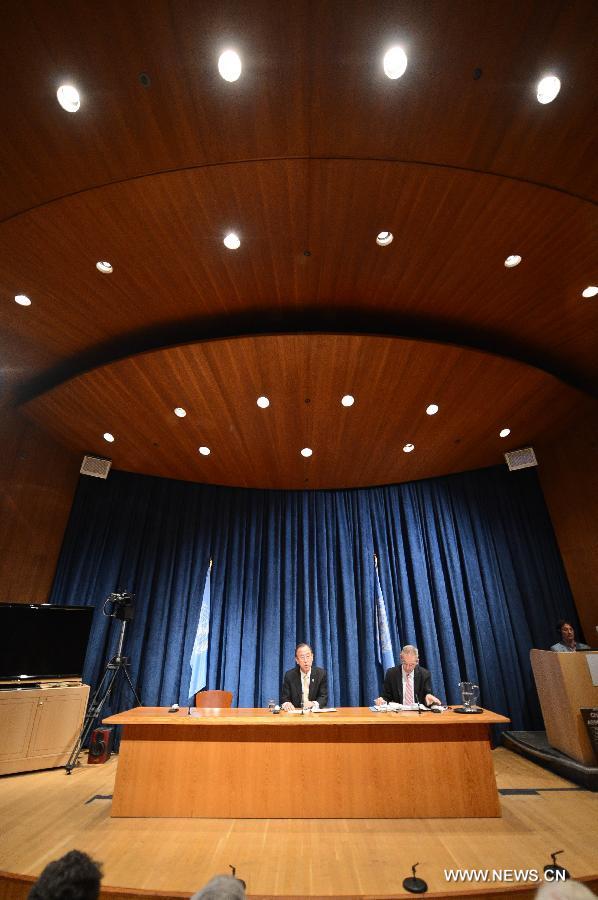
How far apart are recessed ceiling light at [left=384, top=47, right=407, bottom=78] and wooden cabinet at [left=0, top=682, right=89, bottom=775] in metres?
6.29

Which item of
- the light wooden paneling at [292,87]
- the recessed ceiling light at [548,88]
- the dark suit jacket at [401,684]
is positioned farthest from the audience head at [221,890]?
the recessed ceiling light at [548,88]

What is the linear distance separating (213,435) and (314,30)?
13.3 feet

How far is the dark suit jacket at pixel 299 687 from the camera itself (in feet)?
13.1

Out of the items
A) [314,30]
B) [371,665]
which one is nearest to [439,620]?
[371,665]

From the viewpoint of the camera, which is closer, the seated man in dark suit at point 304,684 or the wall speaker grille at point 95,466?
the seated man in dark suit at point 304,684

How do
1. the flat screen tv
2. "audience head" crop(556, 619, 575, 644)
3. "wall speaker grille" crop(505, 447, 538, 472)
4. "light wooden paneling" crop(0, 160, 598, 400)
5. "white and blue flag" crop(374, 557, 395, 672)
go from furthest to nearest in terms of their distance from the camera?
1. "white and blue flag" crop(374, 557, 395, 672)
2. "wall speaker grille" crop(505, 447, 538, 472)
3. "audience head" crop(556, 619, 575, 644)
4. the flat screen tv
5. "light wooden paneling" crop(0, 160, 598, 400)

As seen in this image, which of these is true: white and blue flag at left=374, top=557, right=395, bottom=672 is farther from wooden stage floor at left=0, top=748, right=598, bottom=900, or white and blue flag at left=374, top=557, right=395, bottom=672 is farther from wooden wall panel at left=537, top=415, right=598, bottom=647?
wooden stage floor at left=0, top=748, right=598, bottom=900

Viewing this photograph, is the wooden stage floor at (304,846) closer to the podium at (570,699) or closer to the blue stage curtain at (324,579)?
the podium at (570,699)

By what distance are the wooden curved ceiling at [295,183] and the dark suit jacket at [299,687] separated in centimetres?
317

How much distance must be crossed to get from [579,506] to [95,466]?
693 cm

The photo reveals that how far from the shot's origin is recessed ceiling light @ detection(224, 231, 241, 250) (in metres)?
3.28

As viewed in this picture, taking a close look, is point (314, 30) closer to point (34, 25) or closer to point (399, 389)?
point (34, 25)

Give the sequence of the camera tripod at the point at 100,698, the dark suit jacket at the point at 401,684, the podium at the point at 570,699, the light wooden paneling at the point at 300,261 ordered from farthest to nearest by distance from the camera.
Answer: the camera tripod at the point at 100,698
the dark suit jacket at the point at 401,684
the podium at the point at 570,699
the light wooden paneling at the point at 300,261

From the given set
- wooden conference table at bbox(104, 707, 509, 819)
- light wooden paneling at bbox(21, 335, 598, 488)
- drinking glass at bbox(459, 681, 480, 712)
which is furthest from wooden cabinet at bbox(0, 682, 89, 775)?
drinking glass at bbox(459, 681, 480, 712)
